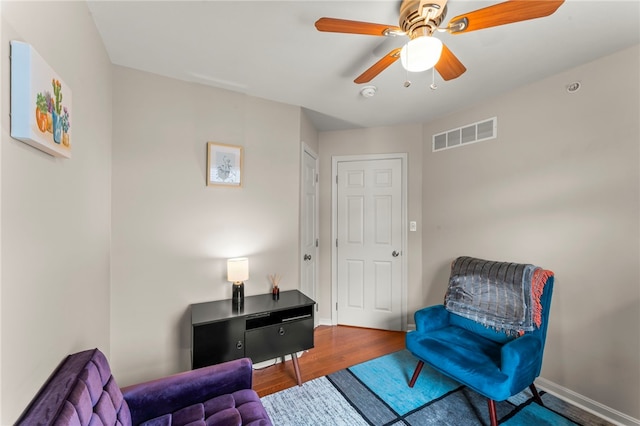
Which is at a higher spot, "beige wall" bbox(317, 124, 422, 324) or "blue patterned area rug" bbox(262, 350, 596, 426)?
"beige wall" bbox(317, 124, 422, 324)

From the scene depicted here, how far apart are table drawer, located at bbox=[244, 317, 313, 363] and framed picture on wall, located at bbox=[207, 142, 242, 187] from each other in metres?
1.21

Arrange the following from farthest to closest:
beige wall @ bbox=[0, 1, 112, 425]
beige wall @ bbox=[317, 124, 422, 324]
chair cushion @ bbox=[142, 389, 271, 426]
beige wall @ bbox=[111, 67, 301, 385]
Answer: beige wall @ bbox=[317, 124, 422, 324]
beige wall @ bbox=[111, 67, 301, 385]
chair cushion @ bbox=[142, 389, 271, 426]
beige wall @ bbox=[0, 1, 112, 425]

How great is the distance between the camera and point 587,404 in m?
1.77

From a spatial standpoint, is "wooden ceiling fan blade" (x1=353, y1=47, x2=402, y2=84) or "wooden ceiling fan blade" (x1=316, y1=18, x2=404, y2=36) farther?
"wooden ceiling fan blade" (x1=353, y1=47, x2=402, y2=84)

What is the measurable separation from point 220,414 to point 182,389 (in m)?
0.25

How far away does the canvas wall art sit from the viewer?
74 centimetres

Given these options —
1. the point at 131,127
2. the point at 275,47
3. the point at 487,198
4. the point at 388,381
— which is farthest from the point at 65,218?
the point at 487,198

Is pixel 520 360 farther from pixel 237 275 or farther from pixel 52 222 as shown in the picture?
pixel 52 222

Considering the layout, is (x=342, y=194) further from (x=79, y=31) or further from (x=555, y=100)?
(x=79, y=31)

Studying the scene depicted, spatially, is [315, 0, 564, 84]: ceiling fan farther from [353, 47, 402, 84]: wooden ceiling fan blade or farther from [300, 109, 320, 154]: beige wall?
[300, 109, 320, 154]: beige wall

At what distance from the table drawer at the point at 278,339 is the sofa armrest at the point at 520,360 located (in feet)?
4.31

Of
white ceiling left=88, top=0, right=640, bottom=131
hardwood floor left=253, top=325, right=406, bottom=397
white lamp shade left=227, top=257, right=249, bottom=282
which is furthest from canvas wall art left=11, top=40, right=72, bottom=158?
hardwood floor left=253, top=325, right=406, bottom=397

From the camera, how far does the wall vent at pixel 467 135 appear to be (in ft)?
7.73

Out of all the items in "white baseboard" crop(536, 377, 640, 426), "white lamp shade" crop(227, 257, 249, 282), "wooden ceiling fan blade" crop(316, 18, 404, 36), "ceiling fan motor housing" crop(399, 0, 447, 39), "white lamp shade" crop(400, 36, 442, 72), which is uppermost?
"ceiling fan motor housing" crop(399, 0, 447, 39)
